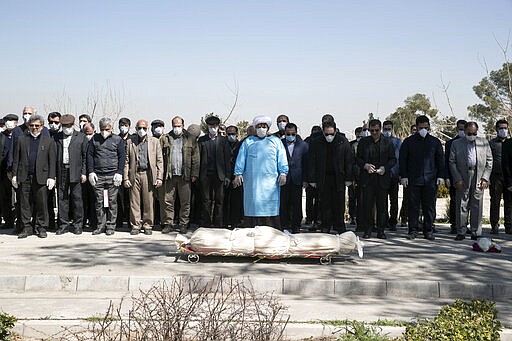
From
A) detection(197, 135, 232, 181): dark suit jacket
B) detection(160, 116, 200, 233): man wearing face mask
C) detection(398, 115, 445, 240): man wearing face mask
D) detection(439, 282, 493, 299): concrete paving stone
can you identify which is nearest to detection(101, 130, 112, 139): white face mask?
detection(160, 116, 200, 233): man wearing face mask

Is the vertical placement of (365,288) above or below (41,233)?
below

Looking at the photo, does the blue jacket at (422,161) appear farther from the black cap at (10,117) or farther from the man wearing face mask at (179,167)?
the black cap at (10,117)

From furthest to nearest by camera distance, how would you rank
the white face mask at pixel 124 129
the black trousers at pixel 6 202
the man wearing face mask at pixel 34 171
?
the black trousers at pixel 6 202 < the white face mask at pixel 124 129 < the man wearing face mask at pixel 34 171

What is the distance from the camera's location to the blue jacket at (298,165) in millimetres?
13164

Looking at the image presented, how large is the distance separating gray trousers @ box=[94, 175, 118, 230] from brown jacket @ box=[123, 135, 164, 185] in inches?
13.4

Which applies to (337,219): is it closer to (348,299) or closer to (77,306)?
(348,299)

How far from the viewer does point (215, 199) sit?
13.4 meters

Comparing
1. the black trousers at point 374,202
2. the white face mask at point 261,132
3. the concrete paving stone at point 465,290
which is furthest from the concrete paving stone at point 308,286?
the black trousers at point 374,202

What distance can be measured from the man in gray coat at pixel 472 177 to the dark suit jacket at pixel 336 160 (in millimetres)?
2005

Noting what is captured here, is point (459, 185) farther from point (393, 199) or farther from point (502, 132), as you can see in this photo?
point (393, 199)

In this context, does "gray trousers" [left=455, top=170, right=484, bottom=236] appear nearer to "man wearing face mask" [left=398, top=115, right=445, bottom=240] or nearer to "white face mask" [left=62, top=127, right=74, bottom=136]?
"man wearing face mask" [left=398, top=115, right=445, bottom=240]

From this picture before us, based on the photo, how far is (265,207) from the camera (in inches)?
428

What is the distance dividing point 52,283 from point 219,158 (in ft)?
17.7

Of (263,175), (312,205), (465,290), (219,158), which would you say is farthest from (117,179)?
(465,290)
